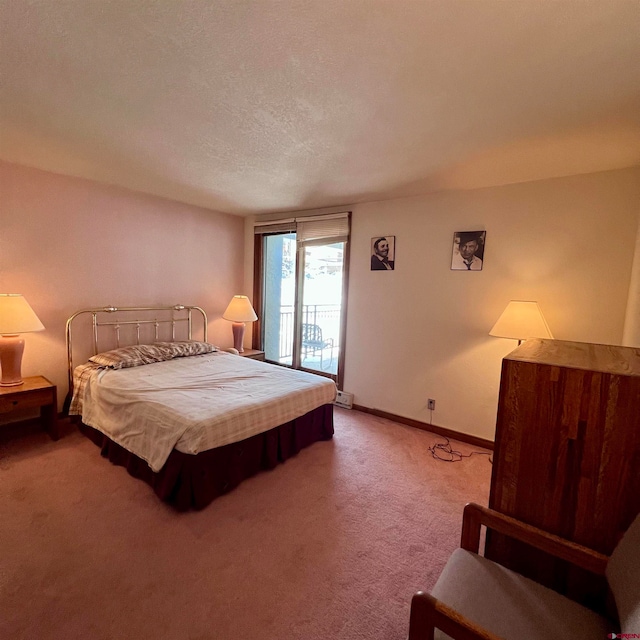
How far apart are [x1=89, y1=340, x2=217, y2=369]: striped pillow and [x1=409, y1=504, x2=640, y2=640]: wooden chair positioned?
3169mm

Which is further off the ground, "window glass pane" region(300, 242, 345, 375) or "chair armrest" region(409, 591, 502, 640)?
"window glass pane" region(300, 242, 345, 375)

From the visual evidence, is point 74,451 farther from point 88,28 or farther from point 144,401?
point 88,28

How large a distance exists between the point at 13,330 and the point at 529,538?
3.60 m

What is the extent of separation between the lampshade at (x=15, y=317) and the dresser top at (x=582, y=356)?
11.4 feet

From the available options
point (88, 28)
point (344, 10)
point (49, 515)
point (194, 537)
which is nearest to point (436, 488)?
point (194, 537)

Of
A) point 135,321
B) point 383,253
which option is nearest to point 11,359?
point 135,321

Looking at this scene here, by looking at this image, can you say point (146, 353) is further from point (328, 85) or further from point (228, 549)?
point (328, 85)

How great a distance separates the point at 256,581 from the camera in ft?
5.29

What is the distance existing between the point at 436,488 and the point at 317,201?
3.14 metres

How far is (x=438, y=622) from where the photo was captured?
92 centimetres

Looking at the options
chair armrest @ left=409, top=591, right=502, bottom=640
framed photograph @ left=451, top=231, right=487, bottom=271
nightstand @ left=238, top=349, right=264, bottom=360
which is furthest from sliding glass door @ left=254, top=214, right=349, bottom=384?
chair armrest @ left=409, top=591, right=502, bottom=640

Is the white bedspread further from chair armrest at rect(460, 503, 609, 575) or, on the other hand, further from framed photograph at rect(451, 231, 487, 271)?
framed photograph at rect(451, 231, 487, 271)

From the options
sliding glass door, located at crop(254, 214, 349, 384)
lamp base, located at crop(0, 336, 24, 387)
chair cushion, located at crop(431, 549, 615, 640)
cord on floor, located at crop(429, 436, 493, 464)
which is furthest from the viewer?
sliding glass door, located at crop(254, 214, 349, 384)

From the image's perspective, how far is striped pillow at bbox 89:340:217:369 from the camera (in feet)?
10.4
